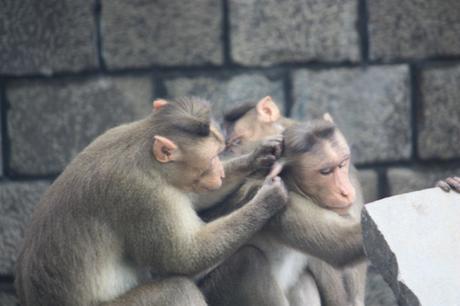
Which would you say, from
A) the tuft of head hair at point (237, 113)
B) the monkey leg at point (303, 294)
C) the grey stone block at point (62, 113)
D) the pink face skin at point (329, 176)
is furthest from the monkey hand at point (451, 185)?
the grey stone block at point (62, 113)

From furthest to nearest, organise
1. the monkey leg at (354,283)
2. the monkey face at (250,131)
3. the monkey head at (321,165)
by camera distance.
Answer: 1. the monkey face at (250,131)
2. the monkey leg at (354,283)
3. the monkey head at (321,165)

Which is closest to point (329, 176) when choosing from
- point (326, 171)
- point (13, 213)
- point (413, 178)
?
point (326, 171)

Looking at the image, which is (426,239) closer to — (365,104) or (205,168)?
(205,168)

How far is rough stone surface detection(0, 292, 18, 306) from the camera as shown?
893 centimetres

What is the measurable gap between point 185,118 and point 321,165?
2.65 feet

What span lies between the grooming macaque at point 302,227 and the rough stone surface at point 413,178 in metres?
2.32

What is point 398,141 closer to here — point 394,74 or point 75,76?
point 394,74

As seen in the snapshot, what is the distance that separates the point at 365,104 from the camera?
9.00 meters

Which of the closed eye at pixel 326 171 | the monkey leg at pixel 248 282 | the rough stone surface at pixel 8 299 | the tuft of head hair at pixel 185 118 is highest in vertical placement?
the tuft of head hair at pixel 185 118

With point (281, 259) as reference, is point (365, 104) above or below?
above

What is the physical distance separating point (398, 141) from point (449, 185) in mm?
2769

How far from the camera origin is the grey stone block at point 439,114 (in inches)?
357

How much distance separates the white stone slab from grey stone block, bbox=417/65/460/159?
113 inches

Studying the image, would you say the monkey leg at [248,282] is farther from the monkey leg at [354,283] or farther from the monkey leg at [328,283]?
the monkey leg at [354,283]
